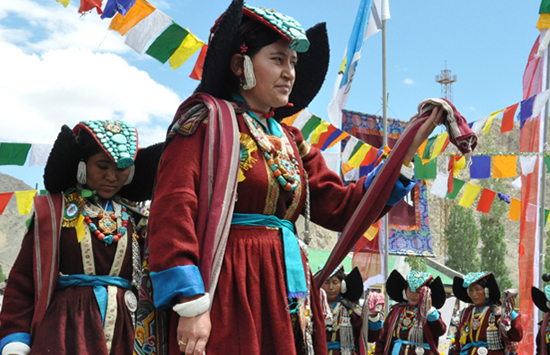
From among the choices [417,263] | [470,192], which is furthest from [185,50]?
[417,263]

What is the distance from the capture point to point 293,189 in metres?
2.38

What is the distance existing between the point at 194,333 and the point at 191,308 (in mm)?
85

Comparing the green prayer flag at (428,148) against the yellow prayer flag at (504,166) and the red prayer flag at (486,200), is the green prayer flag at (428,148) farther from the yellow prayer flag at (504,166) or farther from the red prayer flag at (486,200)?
the red prayer flag at (486,200)

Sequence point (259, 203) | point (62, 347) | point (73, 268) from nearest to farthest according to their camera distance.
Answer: point (259, 203)
point (62, 347)
point (73, 268)

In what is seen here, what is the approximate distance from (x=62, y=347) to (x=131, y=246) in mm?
691

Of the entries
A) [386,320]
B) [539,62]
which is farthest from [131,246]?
[539,62]

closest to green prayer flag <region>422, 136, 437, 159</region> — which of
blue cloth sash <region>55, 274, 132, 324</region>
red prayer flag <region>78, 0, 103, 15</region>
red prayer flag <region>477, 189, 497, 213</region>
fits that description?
red prayer flag <region>477, 189, 497, 213</region>

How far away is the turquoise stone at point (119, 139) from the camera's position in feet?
11.8

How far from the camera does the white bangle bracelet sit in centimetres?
193

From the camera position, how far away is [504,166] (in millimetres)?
8891

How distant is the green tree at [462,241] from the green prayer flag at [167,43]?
37.6 meters

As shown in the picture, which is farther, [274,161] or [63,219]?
[63,219]

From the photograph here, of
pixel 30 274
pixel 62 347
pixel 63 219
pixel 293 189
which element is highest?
pixel 293 189

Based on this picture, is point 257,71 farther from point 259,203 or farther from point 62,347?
point 62,347
